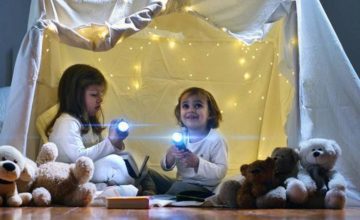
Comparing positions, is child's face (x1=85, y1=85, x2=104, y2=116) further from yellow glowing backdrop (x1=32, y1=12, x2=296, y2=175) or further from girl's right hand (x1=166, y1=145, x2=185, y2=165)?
girl's right hand (x1=166, y1=145, x2=185, y2=165)

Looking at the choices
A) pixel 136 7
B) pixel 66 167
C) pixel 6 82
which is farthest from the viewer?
pixel 6 82

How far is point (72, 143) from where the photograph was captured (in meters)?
1.81

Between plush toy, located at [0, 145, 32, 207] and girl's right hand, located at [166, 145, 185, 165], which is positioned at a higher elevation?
girl's right hand, located at [166, 145, 185, 165]

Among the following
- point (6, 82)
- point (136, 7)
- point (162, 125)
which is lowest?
point (162, 125)

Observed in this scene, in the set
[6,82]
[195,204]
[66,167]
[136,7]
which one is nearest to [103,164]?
[66,167]

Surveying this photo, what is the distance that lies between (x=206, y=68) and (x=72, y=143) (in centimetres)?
64

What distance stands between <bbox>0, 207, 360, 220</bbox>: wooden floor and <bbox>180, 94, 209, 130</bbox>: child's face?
0.51 m

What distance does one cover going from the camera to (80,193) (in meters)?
1.57

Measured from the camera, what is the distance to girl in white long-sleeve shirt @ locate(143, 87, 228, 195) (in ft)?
6.09

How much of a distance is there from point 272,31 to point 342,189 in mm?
721

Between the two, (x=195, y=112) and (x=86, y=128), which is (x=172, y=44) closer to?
(x=195, y=112)

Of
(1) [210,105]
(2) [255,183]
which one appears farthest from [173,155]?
(2) [255,183]

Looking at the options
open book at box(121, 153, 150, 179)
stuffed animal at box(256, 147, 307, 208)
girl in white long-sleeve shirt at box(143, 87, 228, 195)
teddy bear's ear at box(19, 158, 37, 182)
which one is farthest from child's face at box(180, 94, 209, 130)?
teddy bear's ear at box(19, 158, 37, 182)

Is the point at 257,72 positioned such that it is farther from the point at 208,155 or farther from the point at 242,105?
the point at 208,155
